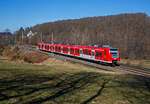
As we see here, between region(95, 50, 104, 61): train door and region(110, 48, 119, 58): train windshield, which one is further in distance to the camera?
region(95, 50, 104, 61): train door

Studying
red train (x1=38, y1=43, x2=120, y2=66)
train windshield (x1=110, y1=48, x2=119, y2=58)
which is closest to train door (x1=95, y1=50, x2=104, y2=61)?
red train (x1=38, y1=43, x2=120, y2=66)

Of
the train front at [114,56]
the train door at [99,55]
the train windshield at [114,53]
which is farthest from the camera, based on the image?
the train door at [99,55]

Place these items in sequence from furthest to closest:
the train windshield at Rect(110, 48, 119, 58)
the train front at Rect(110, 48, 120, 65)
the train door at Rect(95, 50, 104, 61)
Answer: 1. the train door at Rect(95, 50, 104, 61)
2. the train windshield at Rect(110, 48, 119, 58)
3. the train front at Rect(110, 48, 120, 65)

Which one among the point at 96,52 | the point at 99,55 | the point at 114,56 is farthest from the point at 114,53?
the point at 96,52

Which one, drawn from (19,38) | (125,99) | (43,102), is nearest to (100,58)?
(125,99)

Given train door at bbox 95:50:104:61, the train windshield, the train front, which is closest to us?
the train front

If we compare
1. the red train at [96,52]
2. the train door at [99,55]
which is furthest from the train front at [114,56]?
the train door at [99,55]

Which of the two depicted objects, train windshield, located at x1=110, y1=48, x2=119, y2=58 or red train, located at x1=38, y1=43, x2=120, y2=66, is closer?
red train, located at x1=38, y1=43, x2=120, y2=66

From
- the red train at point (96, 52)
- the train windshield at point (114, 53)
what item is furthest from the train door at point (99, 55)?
the train windshield at point (114, 53)

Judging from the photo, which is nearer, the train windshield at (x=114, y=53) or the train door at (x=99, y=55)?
the train windshield at (x=114, y=53)

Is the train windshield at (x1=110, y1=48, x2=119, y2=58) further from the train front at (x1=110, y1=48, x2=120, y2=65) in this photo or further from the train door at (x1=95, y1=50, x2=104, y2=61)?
the train door at (x1=95, y1=50, x2=104, y2=61)

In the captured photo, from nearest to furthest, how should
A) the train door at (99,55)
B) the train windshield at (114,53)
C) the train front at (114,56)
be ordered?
the train front at (114,56)
the train windshield at (114,53)
the train door at (99,55)

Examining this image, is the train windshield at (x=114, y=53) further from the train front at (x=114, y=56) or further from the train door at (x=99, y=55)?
the train door at (x=99, y=55)

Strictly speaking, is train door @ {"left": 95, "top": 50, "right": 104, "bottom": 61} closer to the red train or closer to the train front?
the red train
